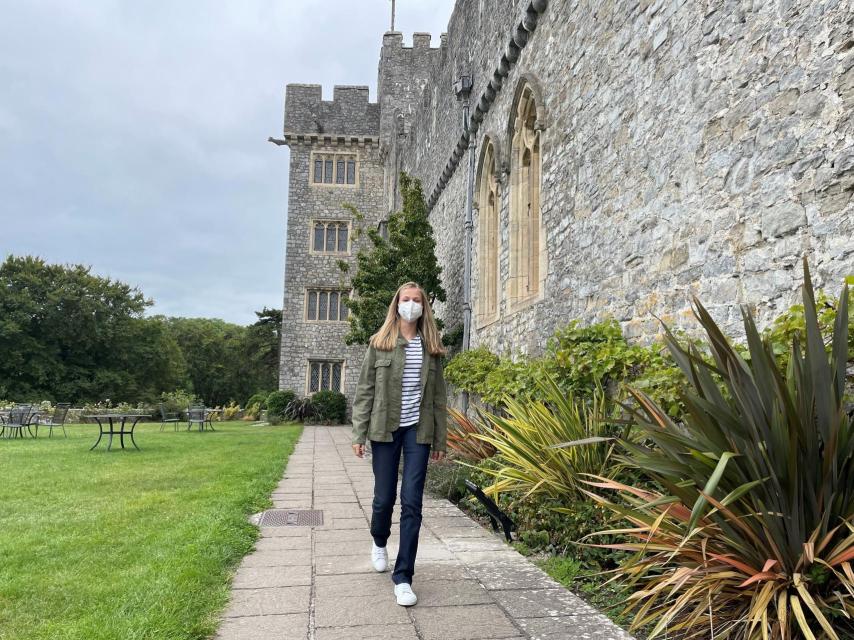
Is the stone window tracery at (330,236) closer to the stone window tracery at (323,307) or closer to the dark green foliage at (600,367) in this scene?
the stone window tracery at (323,307)

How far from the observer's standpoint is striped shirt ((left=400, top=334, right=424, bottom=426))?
3539mm

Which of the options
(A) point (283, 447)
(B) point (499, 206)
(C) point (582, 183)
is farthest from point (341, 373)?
(C) point (582, 183)

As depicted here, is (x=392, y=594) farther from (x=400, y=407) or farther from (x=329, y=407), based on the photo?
(x=329, y=407)

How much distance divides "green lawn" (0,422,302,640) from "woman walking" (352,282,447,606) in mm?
970

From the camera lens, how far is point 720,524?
2586mm

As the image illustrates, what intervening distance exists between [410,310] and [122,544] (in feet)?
8.76

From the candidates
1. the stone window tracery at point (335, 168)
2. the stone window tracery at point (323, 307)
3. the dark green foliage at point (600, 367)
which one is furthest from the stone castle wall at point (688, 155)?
the stone window tracery at point (335, 168)

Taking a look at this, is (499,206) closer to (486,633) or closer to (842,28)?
(842,28)

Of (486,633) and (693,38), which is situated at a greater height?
(693,38)

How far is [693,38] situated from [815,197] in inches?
72.1

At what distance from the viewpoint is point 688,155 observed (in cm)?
458

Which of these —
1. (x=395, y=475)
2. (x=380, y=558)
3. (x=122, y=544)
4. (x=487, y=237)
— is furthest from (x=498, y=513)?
(x=487, y=237)

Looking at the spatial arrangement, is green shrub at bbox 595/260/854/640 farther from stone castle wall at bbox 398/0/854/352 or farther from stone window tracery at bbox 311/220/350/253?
stone window tracery at bbox 311/220/350/253

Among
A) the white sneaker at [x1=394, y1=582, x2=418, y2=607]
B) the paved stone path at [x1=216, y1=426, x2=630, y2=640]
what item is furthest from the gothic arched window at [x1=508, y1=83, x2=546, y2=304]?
the white sneaker at [x1=394, y1=582, x2=418, y2=607]
